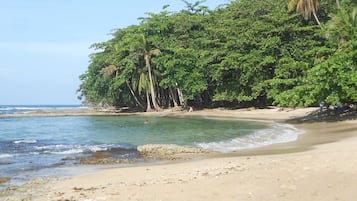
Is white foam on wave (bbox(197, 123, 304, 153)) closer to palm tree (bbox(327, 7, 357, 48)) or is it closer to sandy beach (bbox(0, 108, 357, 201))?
sandy beach (bbox(0, 108, 357, 201))

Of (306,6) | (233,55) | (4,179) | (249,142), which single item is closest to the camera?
(4,179)


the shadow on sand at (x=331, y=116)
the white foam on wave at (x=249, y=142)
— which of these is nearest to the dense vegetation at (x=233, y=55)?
the shadow on sand at (x=331, y=116)

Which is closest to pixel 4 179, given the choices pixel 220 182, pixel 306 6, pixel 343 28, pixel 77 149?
pixel 220 182

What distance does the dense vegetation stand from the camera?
26.1 metres

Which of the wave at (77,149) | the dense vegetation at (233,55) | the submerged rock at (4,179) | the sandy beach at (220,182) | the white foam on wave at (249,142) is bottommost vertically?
the white foam on wave at (249,142)

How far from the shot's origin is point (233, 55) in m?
38.4

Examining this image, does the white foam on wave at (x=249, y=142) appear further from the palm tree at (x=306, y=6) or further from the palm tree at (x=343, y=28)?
the palm tree at (x=306, y=6)

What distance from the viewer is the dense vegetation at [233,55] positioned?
26109mm

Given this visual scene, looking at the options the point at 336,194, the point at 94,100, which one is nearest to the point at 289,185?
the point at 336,194

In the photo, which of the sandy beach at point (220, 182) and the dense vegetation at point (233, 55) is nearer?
the sandy beach at point (220, 182)

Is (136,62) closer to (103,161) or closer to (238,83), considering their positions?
(238,83)

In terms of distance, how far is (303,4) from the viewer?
32.2 meters

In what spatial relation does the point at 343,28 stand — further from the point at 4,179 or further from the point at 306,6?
the point at 4,179

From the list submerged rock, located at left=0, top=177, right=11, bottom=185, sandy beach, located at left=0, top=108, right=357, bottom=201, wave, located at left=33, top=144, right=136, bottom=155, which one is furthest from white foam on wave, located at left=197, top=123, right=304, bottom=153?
submerged rock, located at left=0, top=177, right=11, bottom=185
